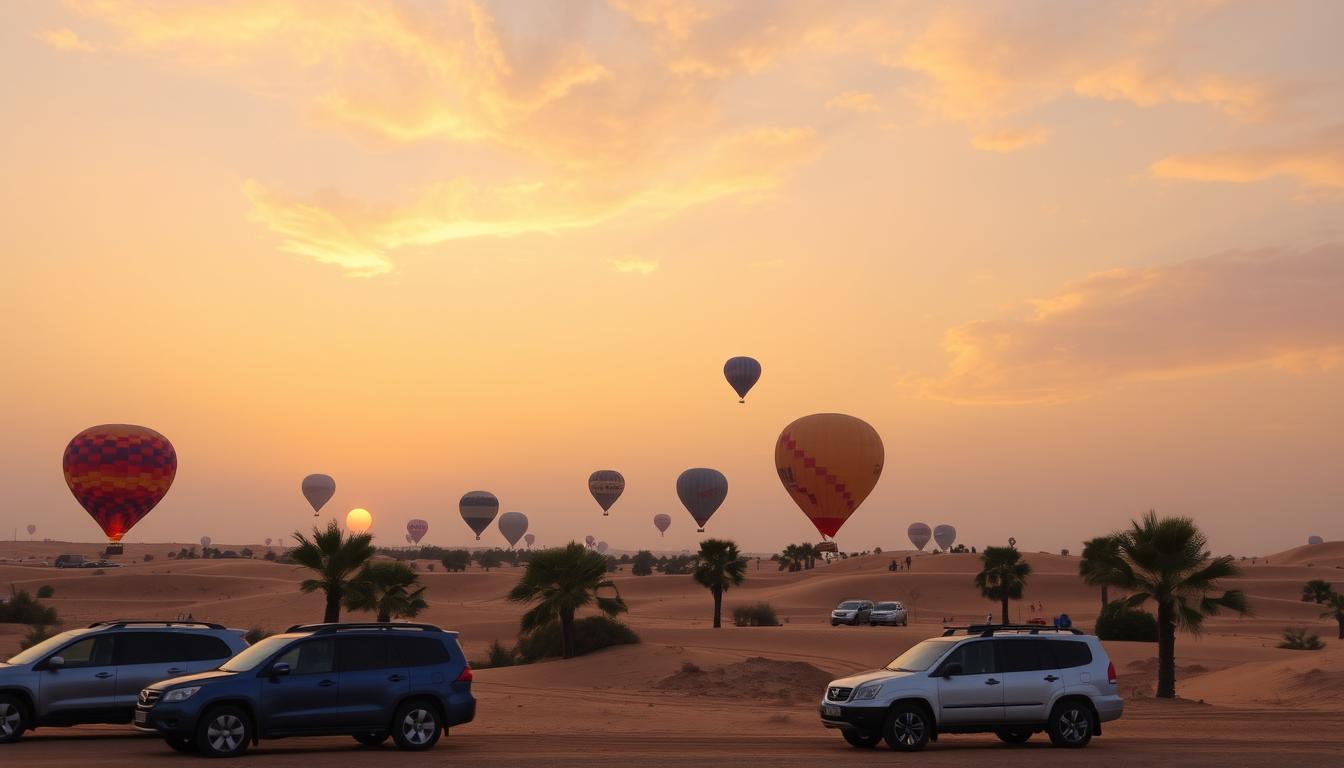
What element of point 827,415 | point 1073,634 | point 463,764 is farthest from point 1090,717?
point 827,415

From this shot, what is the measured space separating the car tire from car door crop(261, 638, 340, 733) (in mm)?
4872

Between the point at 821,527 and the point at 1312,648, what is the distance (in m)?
25.2

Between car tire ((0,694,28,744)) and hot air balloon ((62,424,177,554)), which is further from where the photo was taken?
hot air balloon ((62,424,177,554))

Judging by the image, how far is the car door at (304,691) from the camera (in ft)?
60.5

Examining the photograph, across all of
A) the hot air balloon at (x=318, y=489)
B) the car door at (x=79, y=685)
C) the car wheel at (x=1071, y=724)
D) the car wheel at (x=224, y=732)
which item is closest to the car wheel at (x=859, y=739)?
the car wheel at (x=1071, y=724)

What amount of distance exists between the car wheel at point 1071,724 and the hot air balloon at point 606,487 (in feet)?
328

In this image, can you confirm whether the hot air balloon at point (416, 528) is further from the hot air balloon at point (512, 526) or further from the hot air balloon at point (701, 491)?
the hot air balloon at point (701, 491)

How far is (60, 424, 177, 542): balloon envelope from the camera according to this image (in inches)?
2613

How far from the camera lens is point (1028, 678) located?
20.4m

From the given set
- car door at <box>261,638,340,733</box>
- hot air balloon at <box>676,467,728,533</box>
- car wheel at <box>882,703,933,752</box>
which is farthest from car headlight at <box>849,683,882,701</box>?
hot air balloon at <box>676,467,728,533</box>

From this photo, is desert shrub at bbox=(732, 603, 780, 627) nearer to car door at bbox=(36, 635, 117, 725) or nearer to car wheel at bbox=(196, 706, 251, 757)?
car door at bbox=(36, 635, 117, 725)

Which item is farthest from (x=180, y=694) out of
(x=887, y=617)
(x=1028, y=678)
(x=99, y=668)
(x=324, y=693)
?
(x=887, y=617)

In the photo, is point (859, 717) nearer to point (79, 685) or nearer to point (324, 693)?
point (324, 693)

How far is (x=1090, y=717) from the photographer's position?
20.6 m
